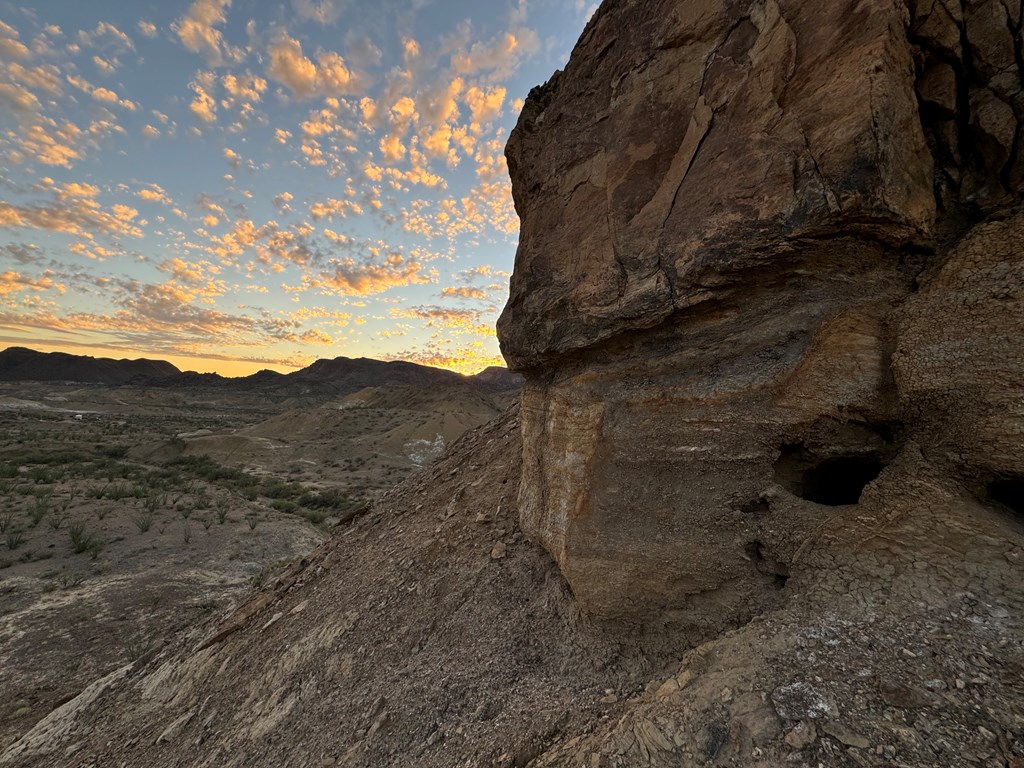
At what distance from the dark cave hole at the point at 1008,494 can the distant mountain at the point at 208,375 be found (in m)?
121

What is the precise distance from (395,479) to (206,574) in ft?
48.6

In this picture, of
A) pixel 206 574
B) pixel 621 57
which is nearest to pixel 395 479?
pixel 206 574

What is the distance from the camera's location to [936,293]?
121 inches

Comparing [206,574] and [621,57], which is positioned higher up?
[621,57]

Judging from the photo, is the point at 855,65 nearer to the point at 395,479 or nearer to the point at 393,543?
the point at 393,543

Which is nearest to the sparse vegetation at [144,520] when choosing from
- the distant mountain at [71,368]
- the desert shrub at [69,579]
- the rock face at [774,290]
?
the desert shrub at [69,579]

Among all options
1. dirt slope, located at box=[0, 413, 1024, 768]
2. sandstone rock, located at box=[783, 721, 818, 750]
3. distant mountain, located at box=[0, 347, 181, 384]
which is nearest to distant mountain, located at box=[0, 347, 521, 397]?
distant mountain, located at box=[0, 347, 181, 384]

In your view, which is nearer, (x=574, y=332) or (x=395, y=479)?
(x=574, y=332)

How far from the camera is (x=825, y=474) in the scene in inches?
153

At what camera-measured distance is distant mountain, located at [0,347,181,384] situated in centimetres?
13831

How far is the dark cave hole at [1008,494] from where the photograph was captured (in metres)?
2.84

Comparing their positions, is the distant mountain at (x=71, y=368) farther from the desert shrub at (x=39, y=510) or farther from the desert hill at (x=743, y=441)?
the desert hill at (x=743, y=441)

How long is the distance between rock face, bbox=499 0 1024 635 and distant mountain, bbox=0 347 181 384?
172 m

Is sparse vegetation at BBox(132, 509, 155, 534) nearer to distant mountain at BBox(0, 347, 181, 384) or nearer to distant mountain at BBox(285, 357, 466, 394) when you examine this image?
distant mountain at BBox(285, 357, 466, 394)
